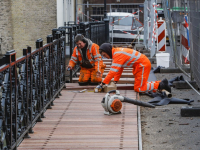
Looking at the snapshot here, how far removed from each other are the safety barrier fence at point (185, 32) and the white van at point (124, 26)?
13058mm

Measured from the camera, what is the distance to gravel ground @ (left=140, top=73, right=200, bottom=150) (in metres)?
5.88

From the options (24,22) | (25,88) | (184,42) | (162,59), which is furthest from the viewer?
(24,22)

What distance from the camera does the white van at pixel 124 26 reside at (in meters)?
26.6

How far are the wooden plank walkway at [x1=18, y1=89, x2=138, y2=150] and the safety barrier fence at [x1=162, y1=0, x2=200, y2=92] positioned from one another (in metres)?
1.78

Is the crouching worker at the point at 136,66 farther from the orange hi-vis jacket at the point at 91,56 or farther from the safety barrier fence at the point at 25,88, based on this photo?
the safety barrier fence at the point at 25,88

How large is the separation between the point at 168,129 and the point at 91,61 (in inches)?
149

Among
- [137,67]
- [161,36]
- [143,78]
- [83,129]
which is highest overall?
[161,36]

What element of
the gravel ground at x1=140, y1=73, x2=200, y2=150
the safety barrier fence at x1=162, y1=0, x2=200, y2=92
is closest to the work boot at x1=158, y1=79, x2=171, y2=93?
the safety barrier fence at x1=162, y1=0, x2=200, y2=92

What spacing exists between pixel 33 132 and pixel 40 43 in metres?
1.34

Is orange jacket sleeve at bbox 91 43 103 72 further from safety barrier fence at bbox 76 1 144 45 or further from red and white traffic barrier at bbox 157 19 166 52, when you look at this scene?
safety barrier fence at bbox 76 1 144 45

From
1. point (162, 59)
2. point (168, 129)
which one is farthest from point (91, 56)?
point (162, 59)

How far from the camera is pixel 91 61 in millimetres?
10148

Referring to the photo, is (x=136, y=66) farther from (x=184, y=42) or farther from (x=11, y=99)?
(x=11, y=99)

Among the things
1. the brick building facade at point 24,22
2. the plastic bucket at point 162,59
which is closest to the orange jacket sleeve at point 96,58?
the plastic bucket at point 162,59
